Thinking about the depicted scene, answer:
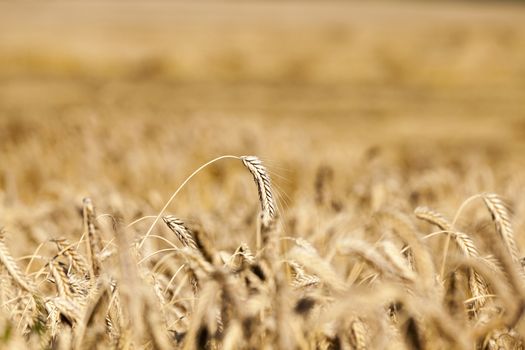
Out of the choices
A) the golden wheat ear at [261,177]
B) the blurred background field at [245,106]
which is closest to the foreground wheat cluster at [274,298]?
the golden wheat ear at [261,177]

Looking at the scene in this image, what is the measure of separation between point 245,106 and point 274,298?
56.1 feet

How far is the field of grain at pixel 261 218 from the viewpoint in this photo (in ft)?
6.26

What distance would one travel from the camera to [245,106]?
18906mm

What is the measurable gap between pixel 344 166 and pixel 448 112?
11.4 m

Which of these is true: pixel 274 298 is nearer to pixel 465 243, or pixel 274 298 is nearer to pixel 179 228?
pixel 179 228

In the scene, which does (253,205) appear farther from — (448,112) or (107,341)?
(448,112)

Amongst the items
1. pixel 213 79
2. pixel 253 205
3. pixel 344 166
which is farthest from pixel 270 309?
pixel 213 79

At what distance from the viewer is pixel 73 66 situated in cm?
2644

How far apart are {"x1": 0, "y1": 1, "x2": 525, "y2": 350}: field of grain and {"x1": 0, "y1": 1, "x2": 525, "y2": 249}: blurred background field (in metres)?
0.05

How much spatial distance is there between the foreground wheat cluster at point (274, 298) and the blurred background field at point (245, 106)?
1.90 feet

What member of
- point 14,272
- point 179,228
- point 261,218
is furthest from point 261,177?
point 14,272

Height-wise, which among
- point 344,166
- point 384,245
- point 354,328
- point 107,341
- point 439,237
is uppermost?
point 384,245

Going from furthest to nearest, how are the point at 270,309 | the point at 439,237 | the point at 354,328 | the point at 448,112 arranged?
the point at 448,112, the point at 439,237, the point at 270,309, the point at 354,328

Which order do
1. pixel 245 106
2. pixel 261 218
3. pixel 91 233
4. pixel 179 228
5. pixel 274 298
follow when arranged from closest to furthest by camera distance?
pixel 274 298 → pixel 261 218 → pixel 179 228 → pixel 91 233 → pixel 245 106
